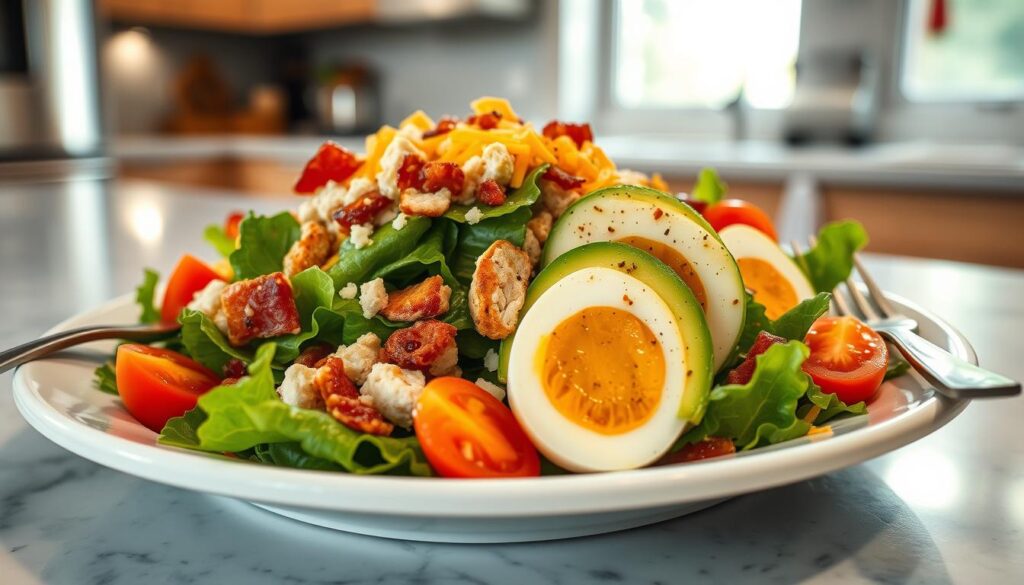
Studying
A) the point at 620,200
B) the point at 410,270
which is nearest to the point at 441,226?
the point at 410,270

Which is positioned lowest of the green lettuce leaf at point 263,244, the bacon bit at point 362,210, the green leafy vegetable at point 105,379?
the green leafy vegetable at point 105,379

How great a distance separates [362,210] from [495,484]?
55 cm

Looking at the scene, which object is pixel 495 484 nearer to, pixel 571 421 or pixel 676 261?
pixel 571 421

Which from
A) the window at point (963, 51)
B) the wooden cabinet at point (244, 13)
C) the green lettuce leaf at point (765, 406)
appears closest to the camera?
the green lettuce leaf at point (765, 406)

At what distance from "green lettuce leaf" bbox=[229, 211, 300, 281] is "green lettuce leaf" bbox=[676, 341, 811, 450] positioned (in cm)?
67

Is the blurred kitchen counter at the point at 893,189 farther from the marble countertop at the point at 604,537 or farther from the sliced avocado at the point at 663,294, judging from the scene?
the sliced avocado at the point at 663,294

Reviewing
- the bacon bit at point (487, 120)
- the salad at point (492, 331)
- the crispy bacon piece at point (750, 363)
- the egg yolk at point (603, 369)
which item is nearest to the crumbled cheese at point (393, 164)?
the salad at point (492, 331)

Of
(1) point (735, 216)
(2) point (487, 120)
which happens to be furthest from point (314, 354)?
(1) point (735, 216)

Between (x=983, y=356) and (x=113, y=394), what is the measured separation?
1.34 m

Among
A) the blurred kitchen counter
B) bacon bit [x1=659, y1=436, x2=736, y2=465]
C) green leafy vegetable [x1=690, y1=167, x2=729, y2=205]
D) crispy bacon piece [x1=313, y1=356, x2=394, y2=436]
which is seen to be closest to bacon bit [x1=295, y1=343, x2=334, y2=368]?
crispy bacon piece [x1=313, y1=356, x2=394, y2=436]

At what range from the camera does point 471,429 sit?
799 mm

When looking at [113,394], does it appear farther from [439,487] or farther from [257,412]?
[439,487]

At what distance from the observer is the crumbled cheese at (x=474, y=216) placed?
106 centimetres

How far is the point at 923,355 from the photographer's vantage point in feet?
3.12
